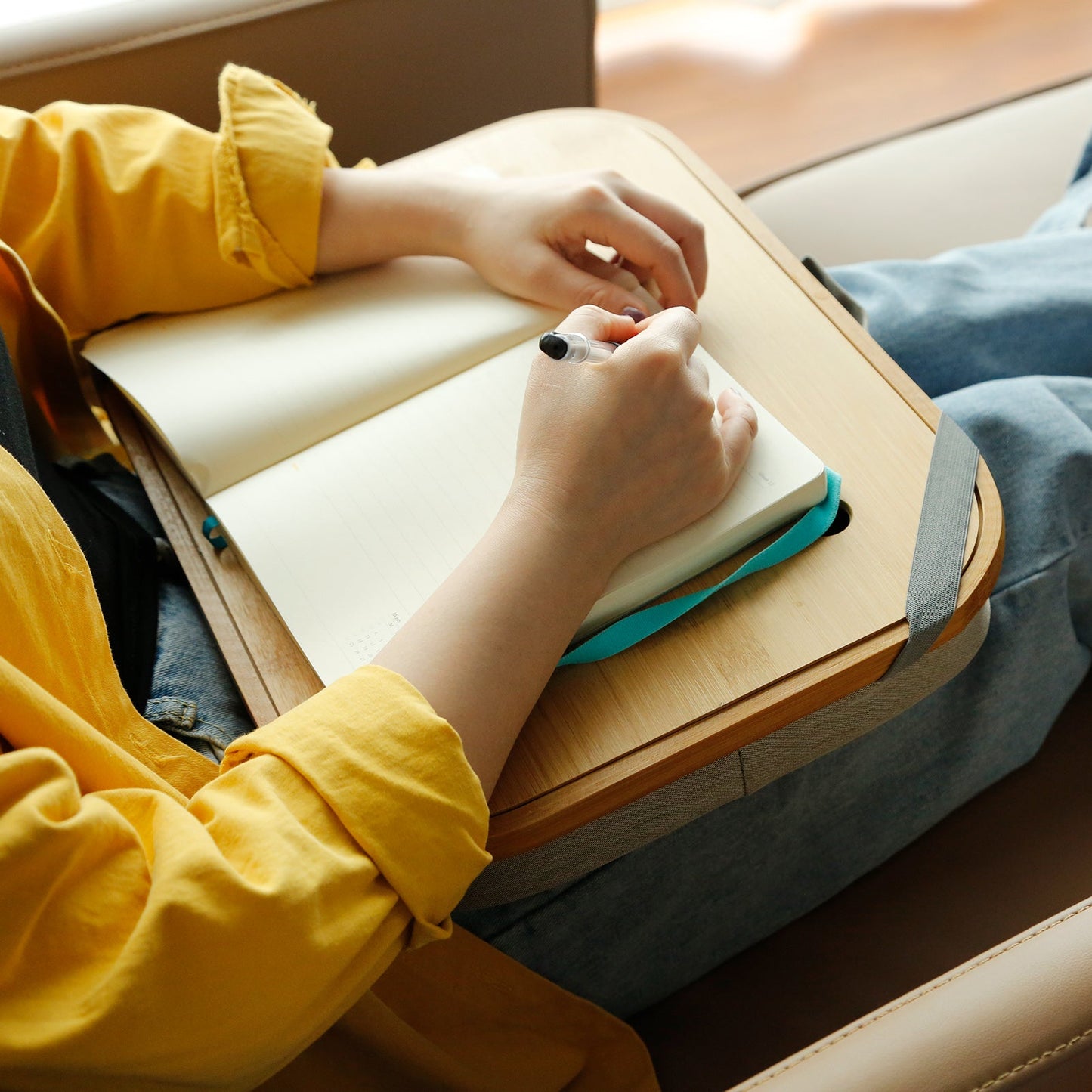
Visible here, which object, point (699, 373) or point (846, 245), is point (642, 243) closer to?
point (699, 373)

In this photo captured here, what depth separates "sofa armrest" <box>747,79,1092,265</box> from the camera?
99 centimetres

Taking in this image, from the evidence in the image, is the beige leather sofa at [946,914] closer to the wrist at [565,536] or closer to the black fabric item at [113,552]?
the wrist at [565,536]

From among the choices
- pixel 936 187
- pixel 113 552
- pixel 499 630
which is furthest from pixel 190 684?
pixel 936 187

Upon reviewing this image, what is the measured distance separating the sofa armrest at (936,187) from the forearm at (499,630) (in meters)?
0.62

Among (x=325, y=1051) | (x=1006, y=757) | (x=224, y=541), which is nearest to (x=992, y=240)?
(x=1006, y=757)

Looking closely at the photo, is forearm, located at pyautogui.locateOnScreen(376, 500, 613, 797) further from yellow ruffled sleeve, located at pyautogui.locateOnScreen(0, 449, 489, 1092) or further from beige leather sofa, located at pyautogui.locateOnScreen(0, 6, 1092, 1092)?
beige leather sofa, located at pyautogui.locateOnScreen(0, 6, 1092, 1092)

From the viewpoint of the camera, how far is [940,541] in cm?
53

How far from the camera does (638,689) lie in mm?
498

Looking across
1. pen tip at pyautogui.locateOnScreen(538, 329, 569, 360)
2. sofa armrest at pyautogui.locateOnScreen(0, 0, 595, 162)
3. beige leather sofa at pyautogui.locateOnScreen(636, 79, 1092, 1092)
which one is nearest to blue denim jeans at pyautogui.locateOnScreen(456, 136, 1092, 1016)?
beige leather sofa at pyautogui.locateOnScreen(636, 79, 1092, 1092)

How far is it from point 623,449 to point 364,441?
0.16 meters

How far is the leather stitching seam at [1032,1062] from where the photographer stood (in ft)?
Answer: 1.22

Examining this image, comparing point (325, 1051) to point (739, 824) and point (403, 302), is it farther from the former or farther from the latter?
point (403, 302)

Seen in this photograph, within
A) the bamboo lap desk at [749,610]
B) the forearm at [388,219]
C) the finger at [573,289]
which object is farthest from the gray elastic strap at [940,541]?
the forearm at [388,219]

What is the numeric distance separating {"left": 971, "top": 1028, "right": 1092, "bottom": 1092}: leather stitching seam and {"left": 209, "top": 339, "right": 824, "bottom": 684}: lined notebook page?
26cm
